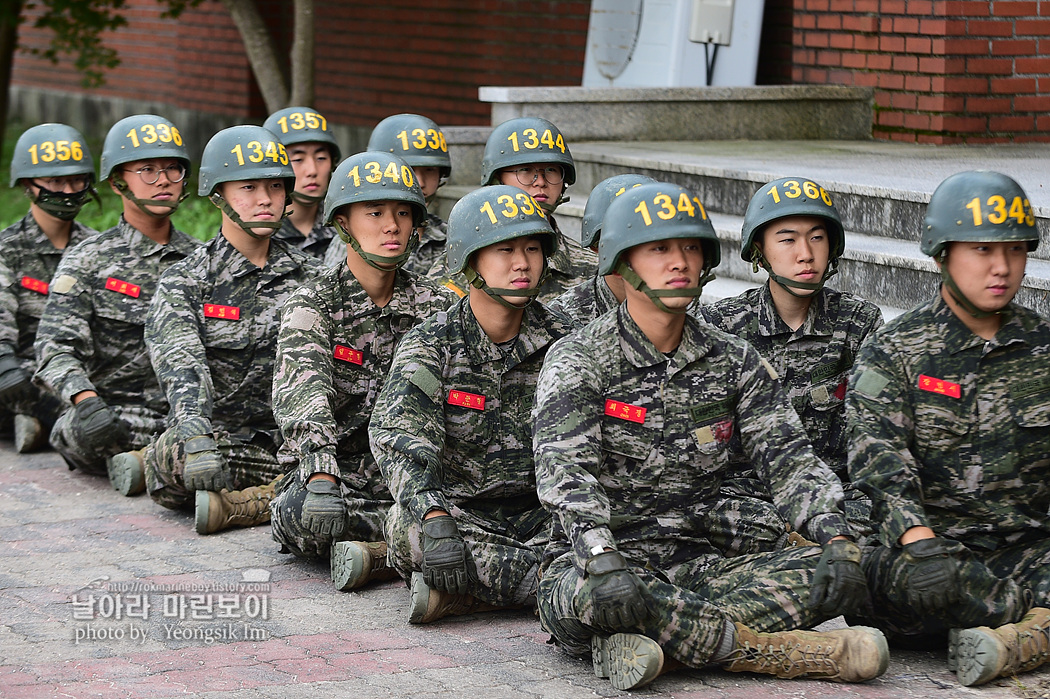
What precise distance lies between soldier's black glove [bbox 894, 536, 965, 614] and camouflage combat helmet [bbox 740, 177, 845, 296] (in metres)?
1.43

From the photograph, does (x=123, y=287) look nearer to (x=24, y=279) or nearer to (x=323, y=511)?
(x=24, y=279)

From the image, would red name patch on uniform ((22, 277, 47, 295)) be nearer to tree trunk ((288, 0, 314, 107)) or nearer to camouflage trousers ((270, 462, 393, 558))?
camouflage trousers ((270, 462, 393, 558))

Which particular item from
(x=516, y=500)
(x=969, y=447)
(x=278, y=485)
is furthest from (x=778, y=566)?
(x=278, y=485)

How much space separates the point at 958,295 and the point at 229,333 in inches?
137

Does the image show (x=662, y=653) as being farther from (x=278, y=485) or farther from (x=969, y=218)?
(x=278, y=485)

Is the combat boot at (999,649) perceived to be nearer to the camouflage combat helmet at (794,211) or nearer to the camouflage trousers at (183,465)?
the camouflage combat helmet at (794,211)

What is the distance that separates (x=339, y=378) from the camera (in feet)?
19.4

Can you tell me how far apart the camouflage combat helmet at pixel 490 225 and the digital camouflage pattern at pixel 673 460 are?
52 centimetres

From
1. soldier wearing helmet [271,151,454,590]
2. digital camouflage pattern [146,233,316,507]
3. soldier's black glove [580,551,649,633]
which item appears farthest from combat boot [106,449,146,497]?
soldier's black glove [580,551,649,633]

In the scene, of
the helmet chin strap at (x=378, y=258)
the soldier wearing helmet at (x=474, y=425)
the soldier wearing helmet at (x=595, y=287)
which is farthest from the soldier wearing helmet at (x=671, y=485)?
the helmet chin strap at (x=378, y=258)

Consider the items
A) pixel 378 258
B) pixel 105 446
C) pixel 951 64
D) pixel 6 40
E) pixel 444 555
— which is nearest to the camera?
pixel 444 555

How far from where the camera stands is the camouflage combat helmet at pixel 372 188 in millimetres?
5922

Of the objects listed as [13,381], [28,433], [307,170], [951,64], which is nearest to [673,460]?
[307,170]

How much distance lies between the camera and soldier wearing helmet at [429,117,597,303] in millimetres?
7148
